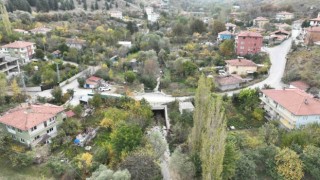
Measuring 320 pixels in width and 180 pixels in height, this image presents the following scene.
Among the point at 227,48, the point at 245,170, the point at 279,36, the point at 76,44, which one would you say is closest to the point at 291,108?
the point at 245,170

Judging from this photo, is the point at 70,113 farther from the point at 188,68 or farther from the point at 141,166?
the point at 188,68

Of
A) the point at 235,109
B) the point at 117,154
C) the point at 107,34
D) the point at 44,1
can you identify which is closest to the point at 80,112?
the point at 117,154

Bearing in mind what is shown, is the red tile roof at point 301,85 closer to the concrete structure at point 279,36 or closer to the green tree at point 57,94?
the concrete structure at point 279,36

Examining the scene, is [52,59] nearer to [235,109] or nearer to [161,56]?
[161,56]

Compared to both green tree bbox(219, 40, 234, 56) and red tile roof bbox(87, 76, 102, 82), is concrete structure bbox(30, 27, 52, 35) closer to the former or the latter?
red tile roof bbox(87, 76, 102, 82)

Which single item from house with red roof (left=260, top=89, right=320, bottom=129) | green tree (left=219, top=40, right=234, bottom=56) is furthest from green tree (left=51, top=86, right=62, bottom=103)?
green tree (left=219, top=40, right=234, bottom=56)

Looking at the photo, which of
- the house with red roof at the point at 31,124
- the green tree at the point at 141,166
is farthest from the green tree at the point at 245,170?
the house with red roof at the point at 31,124
